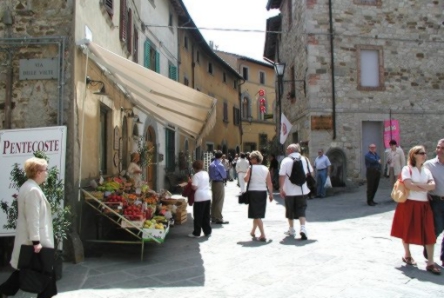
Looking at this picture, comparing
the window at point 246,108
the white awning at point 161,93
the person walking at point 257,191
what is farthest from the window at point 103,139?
the window at point 246,108

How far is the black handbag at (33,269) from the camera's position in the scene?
3.63 metres

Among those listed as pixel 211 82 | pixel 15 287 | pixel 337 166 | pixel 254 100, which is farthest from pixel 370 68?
pixel 254 100

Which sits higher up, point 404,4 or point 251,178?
point 404,4

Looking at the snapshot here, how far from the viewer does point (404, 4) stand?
615 inches

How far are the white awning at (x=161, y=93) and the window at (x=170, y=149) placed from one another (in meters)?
5.93

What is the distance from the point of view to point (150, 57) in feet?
46.1

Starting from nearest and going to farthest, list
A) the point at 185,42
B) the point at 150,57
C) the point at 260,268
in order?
the point at 260,268 → the point at 150,57 → the point at 185,42

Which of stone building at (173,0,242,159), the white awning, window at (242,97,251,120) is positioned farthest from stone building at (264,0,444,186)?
window at (242,97,251,120)

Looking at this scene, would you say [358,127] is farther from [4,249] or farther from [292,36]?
[4,249]

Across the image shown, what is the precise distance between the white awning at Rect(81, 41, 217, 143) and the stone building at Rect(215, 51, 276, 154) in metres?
26.5

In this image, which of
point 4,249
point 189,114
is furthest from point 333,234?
point 4,249

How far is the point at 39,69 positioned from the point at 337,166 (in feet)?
37.3

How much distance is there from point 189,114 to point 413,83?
1007cm

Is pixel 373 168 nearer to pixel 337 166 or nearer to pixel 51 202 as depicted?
pixel 337 166
